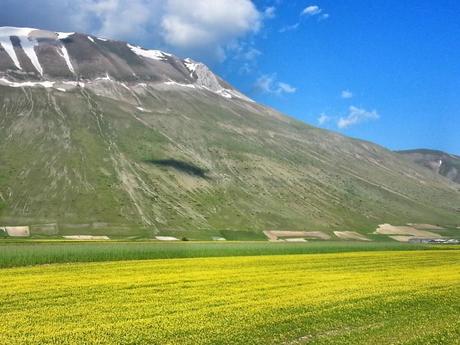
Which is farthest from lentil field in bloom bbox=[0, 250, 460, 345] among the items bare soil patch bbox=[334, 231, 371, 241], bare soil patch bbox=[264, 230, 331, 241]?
bare soil patch bbox=[334, 231, 371, 241]

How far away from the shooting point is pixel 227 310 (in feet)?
84.9

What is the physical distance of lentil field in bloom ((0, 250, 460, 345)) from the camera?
21.4 metres

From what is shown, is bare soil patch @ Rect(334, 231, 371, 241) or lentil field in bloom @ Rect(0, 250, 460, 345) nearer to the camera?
lentil field in bloom @ Rect(0, 250, 460, 345)

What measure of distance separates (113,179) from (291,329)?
18202cm

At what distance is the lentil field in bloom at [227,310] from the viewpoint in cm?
2136

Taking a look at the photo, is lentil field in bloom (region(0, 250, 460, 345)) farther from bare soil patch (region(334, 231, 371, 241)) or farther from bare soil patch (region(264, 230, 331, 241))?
bare soil patch (region(334, 231, 371, 241))

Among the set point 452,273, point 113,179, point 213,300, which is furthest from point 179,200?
point 213,300

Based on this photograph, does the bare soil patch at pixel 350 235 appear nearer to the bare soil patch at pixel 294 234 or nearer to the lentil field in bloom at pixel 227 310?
the bare soil patch at pixel 294 234

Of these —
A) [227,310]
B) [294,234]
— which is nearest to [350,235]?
[294,234]

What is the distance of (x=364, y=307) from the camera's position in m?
27.8

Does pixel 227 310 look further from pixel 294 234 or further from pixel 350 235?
pixel 350 235

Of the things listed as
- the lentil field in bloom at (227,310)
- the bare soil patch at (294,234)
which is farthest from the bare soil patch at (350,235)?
Answer: the lentil field in bloom at (227,310)

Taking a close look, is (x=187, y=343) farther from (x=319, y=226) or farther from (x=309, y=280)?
(x=319, y=226)

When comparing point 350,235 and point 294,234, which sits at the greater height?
point 294,234
